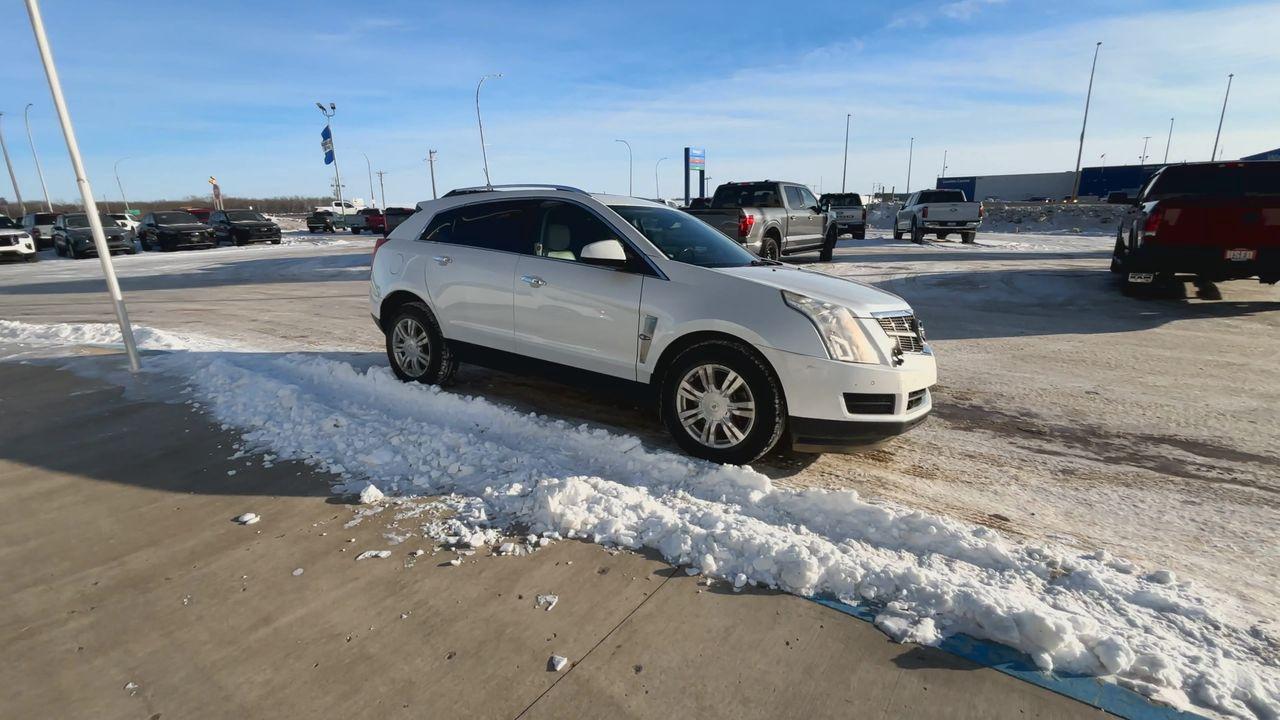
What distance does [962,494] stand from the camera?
3.65m

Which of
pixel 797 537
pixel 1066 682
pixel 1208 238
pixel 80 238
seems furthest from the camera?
pixel 80 238

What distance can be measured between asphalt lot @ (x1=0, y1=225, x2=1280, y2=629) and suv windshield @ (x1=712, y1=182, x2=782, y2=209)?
3.54m

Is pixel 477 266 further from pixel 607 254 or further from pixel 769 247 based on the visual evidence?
pixel 769 247

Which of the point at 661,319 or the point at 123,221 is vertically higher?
the point at 123,221

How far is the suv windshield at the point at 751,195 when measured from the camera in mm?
13789

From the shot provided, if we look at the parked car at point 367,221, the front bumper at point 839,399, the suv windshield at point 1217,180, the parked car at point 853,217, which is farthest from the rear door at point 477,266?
the parked car at point 367,221

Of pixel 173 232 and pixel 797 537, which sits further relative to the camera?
pixel 173 232

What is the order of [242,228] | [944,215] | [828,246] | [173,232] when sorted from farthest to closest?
[242,228], [173,232], [944,215], [828,246]

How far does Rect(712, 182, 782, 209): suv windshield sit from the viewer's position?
13789 millimetres

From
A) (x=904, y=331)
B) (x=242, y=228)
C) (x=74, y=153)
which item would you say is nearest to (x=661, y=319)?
(x=904, y=331)

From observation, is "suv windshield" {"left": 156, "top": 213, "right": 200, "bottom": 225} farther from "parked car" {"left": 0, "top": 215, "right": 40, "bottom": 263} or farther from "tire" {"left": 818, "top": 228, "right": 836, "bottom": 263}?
"tire" {"left": 818, "top": 228, "right": 836, "bottom": 263}

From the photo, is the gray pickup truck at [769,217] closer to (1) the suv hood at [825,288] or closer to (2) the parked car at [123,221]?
(1) the suv hood at [825,288]

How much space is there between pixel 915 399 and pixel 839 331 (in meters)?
0.69

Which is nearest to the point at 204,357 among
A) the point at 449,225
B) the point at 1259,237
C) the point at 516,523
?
the point at 449,225
